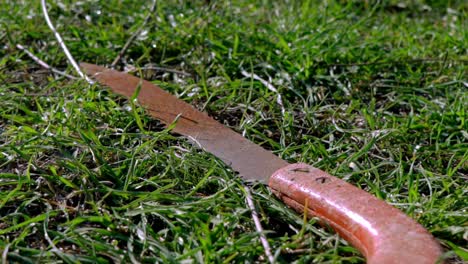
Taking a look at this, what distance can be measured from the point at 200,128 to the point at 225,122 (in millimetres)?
227

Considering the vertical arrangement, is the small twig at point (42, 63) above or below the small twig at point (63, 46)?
below

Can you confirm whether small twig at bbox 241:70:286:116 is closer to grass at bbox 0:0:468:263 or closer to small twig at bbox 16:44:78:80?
grass at bbox 0:0:468:263

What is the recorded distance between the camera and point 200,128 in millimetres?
1997

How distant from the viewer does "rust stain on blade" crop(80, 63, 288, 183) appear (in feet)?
5.82

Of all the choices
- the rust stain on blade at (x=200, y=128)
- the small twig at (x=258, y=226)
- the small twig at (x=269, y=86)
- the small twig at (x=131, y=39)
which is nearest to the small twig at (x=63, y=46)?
the rust stain on blade at (x=200, y=128)

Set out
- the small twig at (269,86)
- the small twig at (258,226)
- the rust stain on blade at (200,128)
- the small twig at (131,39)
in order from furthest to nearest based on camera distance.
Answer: the small twig at (131,39) < the small twig at (269,86) < the rust stain on blade at (200,128) < the small twig at (258,226)

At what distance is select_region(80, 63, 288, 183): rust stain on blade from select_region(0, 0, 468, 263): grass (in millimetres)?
37

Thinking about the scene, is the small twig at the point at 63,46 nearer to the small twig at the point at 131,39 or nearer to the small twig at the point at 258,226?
the small twig at the point at 131,39

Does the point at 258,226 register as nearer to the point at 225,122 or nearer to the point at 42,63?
the point at 225,122

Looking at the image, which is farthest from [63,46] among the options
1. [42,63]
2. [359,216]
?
[359,216]

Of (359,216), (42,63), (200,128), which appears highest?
(359,216)

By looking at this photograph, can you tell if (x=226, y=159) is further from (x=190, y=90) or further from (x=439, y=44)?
(x=439, y=44)

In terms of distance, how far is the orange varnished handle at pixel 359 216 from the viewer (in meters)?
1.35

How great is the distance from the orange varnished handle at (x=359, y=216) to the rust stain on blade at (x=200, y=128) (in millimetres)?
100
